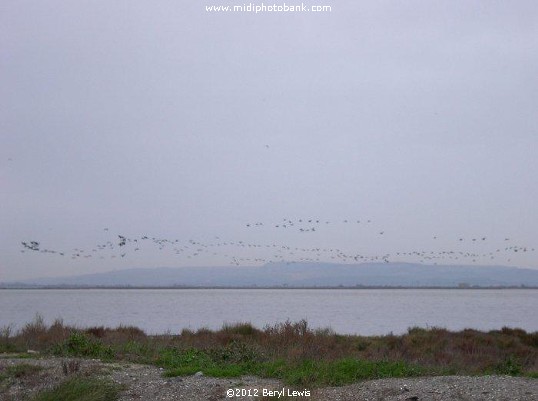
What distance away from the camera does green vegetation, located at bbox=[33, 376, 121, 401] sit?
12.0 meters

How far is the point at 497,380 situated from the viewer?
43.5 feet

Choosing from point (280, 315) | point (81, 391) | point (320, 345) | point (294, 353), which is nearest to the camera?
point (81, 391)

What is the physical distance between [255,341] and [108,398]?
7.86m

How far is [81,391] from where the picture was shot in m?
12.2

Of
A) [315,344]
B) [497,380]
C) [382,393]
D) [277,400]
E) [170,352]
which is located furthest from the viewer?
[315,344]

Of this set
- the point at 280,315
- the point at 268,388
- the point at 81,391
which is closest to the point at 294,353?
the point at 268,388

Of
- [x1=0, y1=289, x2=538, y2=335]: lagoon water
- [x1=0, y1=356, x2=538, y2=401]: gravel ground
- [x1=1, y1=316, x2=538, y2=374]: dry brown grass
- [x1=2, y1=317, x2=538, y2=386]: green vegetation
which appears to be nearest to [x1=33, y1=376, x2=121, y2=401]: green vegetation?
[x1=0, y1=356, x2=538, y2=401]: gravel ground

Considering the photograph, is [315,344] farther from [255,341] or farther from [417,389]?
[417,389]

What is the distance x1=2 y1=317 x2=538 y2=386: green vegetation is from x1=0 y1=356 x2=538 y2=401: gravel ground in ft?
2.05

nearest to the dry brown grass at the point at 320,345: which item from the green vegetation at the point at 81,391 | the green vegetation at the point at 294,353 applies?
the green vegetation at the point at 294,353

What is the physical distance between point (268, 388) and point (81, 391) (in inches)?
125

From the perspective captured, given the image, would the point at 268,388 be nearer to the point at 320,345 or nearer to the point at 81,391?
the point at 81,391

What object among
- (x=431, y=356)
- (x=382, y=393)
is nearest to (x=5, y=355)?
(x=382, y=393)

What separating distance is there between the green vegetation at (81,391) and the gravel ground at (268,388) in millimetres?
280
